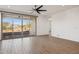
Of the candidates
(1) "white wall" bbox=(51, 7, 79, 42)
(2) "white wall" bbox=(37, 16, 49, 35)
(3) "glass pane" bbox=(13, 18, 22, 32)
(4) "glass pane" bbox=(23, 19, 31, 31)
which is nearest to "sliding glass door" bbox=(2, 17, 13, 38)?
(3) "glass pane" bbox=(13, 18, 22, 32)

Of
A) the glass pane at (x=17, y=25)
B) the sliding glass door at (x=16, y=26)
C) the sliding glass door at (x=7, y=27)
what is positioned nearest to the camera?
the sliding glass door at (x=7, y=27)

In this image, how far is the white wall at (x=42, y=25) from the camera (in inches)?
537

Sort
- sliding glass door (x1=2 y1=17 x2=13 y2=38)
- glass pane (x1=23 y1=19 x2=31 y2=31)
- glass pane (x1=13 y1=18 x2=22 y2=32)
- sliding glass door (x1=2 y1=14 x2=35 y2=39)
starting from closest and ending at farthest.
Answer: sliding glass door (x1=2 y1=17 x2=13 y2=38) < sliding glass door (x1=2 y1=14 x2=35 y2=39) < glass pane (x1=13 y1=18 x2=22 y2=32) < glass pane (x1=23 y1=19 x2=31 y2=31)

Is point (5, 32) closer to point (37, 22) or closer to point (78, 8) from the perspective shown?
point (37, 22)

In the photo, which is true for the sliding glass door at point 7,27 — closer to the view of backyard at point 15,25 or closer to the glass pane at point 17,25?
the view of backyard at point 15,25

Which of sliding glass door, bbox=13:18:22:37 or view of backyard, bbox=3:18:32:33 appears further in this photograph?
sliding glass door, bbox=13:18:22:37

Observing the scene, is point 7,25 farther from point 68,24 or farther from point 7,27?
point 68,24

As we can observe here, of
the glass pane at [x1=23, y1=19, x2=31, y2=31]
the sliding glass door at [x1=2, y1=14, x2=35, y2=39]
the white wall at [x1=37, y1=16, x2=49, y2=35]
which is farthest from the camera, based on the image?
the white wall at [x1=37, y1=16, x2=49, y2=35]

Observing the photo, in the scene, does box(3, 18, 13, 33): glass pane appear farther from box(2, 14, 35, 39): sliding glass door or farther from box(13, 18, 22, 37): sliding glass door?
box(13, 18, 22, 37): sliding glass door

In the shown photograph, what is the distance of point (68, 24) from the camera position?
946 centimetres

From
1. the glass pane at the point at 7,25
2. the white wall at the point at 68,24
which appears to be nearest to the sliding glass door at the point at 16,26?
the glass pane at the point at 7,25

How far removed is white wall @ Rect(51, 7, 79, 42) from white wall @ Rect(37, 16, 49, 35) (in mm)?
2777

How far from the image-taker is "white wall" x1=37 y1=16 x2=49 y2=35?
13633 mm

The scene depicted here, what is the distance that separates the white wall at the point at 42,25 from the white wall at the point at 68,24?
2777 millimetres
